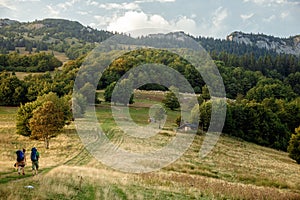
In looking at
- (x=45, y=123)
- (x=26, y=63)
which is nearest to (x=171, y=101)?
(x=45, y=123)

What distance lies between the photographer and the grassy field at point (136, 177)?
17.7 m

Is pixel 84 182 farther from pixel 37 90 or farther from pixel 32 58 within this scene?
pixel 32 58

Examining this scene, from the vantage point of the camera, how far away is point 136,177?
25766mm

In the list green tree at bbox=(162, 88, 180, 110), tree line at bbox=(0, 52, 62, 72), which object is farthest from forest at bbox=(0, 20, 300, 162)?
green tree at bbox=(162, 88, 180, 110)

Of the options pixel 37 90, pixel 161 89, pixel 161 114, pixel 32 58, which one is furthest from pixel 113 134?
pixel 32 58

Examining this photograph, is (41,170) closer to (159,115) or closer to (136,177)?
(136,177)

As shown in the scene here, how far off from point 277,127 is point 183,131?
33843 mm

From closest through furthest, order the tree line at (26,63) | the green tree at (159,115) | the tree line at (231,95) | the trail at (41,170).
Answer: the trail at (41,170), the green tree at (159,115), the tree line at (231,95), the tree line at (26,63)

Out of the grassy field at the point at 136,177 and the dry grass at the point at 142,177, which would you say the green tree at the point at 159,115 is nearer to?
the grassy field at the point at 136,177

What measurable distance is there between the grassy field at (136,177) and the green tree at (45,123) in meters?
1.97

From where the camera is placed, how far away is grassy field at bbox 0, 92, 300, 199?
17719mm

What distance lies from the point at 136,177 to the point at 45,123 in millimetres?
30023

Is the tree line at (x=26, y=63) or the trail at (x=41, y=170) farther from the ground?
the tree line at (x=26, y=63)

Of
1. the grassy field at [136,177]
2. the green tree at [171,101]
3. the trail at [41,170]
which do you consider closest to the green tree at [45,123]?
the grassy field at [136,177]
